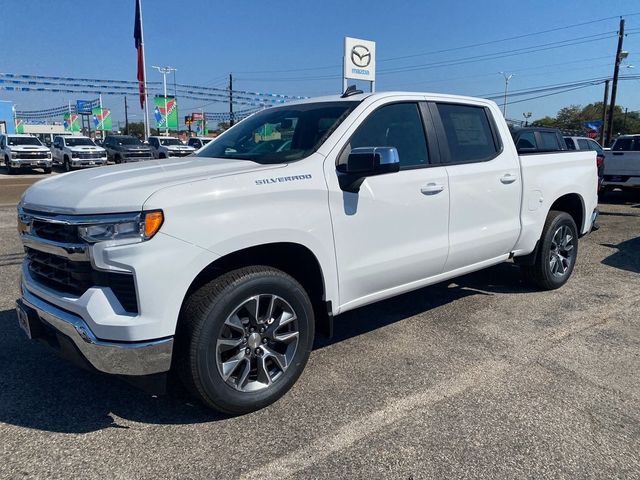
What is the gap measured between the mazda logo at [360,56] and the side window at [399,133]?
14042mm

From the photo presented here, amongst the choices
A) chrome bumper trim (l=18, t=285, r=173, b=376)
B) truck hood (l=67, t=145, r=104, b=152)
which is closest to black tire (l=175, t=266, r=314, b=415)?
chrome bumper trim (l=18, t=285, r=173, b=376)

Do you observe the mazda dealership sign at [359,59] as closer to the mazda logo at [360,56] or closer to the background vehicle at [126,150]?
the mazda logo at [360,56]

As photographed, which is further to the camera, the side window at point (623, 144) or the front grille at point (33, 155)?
the front grille at point (33, 155)

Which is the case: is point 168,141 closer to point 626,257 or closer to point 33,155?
point 33,155

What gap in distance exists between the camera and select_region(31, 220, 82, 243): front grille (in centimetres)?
266

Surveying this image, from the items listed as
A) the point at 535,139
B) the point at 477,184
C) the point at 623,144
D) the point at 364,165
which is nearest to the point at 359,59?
the point at 623,144

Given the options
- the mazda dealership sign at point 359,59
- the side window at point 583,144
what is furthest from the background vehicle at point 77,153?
the side window at point 583,144

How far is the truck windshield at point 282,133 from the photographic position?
347 cm

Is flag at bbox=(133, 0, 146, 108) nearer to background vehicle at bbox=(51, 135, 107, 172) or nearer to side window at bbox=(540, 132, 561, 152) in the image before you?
background vehicle at bbox=(51, 135, 107, 172)

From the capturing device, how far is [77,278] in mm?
2680

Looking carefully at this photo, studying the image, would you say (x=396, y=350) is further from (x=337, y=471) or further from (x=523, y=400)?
(x=337, y=471)

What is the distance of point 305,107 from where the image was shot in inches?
158

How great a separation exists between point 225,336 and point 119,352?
58 cm

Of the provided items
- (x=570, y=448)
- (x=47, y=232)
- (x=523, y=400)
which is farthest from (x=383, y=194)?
(x=47, y=232)
